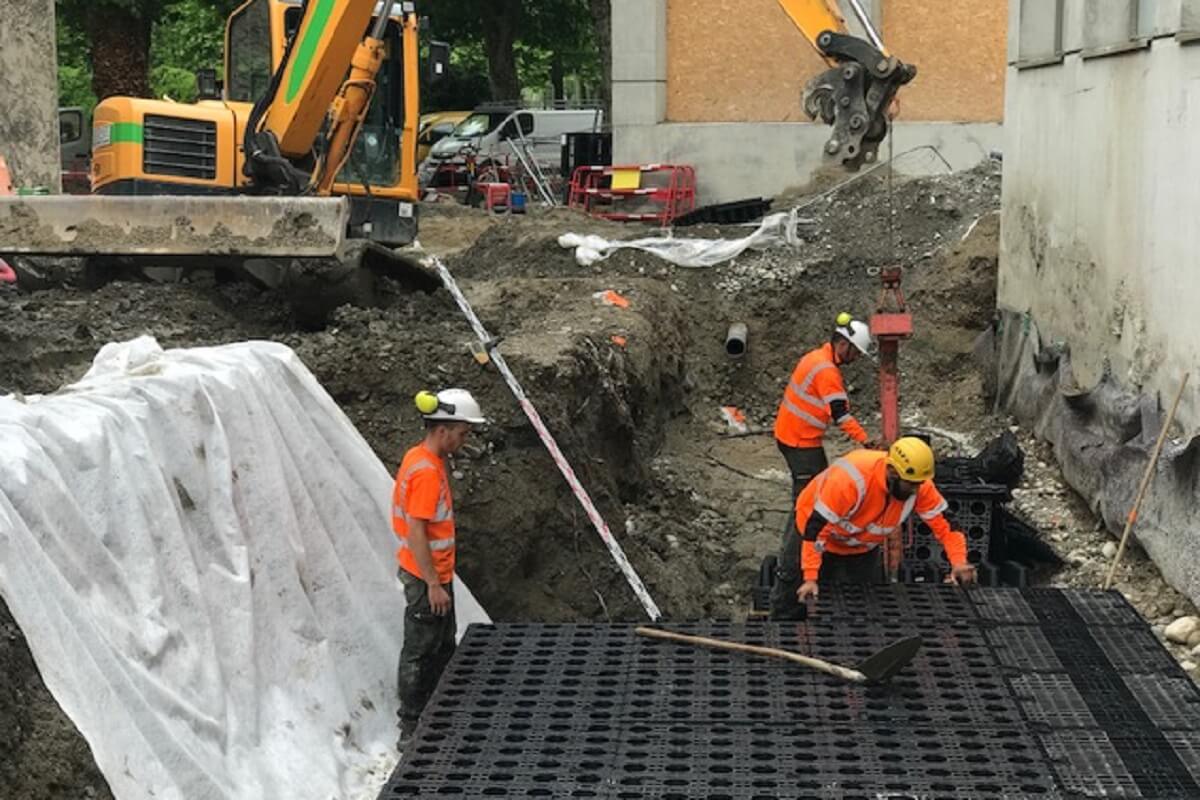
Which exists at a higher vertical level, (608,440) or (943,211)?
(943,211)

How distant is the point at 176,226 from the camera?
1044 cm

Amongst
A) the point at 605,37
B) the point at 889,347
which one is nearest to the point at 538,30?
the point at 605,37

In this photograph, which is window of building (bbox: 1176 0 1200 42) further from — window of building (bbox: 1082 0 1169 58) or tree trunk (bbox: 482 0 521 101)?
tree trunk (bbox: 482 0 521 101)

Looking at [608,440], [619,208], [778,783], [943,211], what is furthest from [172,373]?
[619,208]

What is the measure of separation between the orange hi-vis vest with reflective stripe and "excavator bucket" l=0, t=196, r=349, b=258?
3675 millimetres

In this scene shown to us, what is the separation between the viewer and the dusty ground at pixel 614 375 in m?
8.72

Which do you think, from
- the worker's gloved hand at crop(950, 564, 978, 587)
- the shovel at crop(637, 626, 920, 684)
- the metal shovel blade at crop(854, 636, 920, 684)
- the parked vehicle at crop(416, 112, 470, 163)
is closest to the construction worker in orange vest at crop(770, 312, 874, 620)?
the worker's gloved hand at crop(950, 564, 978, 587)

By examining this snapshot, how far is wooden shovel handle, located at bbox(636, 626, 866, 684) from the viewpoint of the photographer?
17.0 ft

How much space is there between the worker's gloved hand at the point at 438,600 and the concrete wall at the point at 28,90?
34.5 feet

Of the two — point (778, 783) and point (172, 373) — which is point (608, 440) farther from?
point (778, 783)

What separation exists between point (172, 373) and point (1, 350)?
8.55 ft

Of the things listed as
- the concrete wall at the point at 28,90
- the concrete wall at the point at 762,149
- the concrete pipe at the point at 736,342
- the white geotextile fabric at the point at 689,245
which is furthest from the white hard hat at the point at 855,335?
the concrete wall at the point at 762,149

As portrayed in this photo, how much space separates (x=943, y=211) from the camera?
701 inches

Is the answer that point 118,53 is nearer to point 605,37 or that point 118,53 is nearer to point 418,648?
point 605,37
